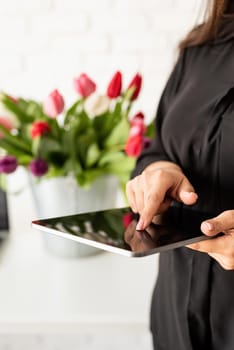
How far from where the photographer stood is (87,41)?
3.77 feet

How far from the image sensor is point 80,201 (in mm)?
970

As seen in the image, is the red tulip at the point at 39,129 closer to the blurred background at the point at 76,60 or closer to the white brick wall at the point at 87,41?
the blurred background at the point at 76,60

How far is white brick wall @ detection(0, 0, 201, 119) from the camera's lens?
1.12m

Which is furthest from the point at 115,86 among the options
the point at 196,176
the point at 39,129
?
the point at 196,176

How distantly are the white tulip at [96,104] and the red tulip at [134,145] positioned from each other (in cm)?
9

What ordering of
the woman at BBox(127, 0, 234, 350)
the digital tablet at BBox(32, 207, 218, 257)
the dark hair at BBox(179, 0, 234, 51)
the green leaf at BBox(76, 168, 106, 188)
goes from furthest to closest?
the green leaf at BBox(76, 168, 106, 188) < the dark hair at BBox(179, 0, 234, 51) < the woman at BBox(127, 0, 234, 350) < the digital tablet at BBox(32, 207, 218, 257)

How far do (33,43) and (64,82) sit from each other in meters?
0.11

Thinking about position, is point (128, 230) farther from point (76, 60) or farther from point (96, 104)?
point (76, 60)

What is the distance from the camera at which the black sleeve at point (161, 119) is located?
0.75 metres

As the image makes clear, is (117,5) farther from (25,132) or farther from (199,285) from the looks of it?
(199,285)

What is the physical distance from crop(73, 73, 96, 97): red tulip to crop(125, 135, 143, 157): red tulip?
0.12 metres

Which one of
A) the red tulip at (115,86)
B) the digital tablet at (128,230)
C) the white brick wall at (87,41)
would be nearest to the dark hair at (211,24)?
the red tulip at (115,86)

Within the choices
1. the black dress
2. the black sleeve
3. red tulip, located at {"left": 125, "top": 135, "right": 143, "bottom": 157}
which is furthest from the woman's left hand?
red tulip, located at {"left": 125, "top": 135, "right": 143, "bottom": 157}

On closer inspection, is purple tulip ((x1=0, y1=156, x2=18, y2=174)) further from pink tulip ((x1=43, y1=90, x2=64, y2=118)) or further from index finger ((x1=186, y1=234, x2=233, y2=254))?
index finger ((x1=186, y1=234, x2=233, y2=254))
